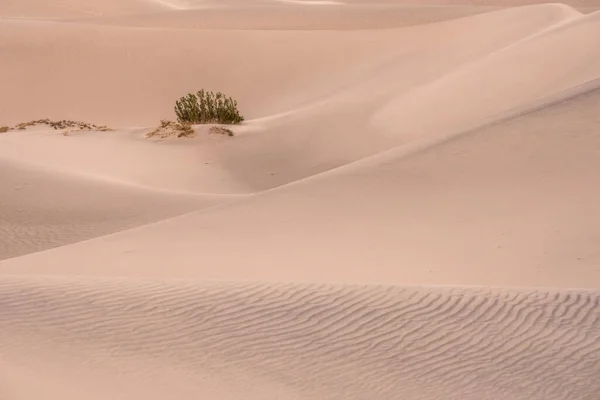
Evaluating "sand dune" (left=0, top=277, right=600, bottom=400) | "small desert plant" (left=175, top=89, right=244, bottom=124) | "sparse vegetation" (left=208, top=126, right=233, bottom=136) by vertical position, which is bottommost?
"sand dune" (left=0, top=277, right=600, bottom=400)

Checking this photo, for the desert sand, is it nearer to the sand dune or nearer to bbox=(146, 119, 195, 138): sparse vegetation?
the sand dune

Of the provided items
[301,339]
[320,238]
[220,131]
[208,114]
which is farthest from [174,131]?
[301,339]

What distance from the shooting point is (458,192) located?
10641mm

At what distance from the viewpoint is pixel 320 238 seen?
9.58 metres

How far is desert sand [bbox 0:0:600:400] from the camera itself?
5.10 m

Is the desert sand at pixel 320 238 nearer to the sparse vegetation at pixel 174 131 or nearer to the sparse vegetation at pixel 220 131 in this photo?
the sparse vegetation at pixel 174 131

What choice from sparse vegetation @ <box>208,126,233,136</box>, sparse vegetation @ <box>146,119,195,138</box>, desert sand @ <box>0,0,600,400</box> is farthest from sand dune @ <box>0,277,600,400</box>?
sparse vegetation @ <box>208,126,233,136</box>

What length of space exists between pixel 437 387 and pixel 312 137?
1335 cm

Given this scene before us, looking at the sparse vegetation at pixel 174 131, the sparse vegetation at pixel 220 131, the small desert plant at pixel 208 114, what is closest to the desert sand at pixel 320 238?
the sparse vegetation at pixel 174 131

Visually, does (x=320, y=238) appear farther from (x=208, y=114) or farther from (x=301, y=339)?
(x=208, y=114)

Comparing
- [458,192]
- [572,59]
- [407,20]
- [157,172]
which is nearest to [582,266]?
[458,192]

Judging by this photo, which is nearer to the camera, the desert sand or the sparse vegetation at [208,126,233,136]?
the desert sand

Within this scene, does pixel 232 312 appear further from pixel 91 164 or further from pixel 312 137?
pixel 312 137

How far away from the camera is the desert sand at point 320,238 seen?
510 centimetres
